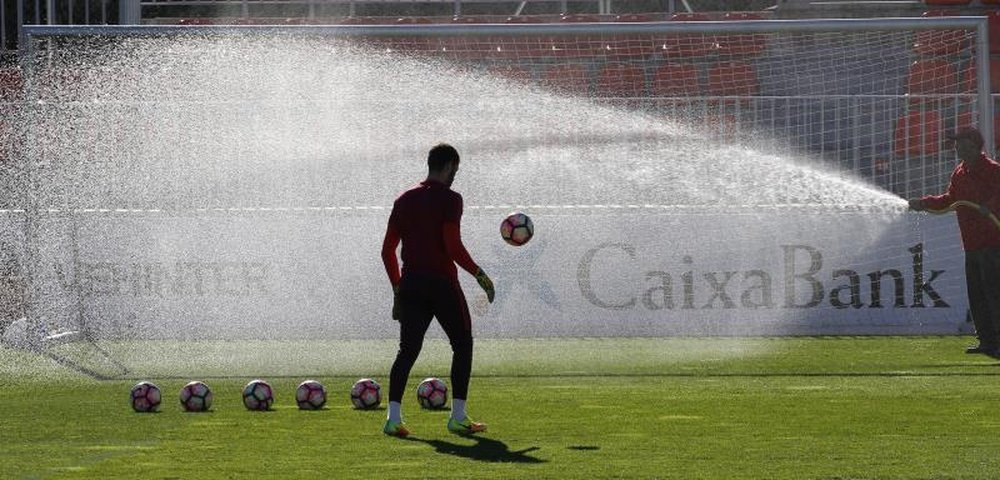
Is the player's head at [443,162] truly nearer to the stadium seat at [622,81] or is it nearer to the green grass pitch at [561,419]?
the green grass pitch at [561,419]

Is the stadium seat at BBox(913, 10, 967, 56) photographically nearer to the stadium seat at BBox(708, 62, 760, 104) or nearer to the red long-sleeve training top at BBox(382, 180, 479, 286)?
the stadium seat at BBox(708, 62, 760, 104)

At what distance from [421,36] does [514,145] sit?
9.95 feet

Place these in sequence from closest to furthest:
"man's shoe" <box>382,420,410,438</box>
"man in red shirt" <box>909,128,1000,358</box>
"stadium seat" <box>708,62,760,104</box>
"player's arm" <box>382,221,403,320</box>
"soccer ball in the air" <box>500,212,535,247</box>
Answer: "man's shoe" <box>382,420,410,438</box>, "player's arm" <box>382,221,403,320</box>, "soccer ball in the air" <box>500,212,535,247</box>, "man in red shirt" <box>909,128,1000,358</box>, "stadium seat" <box>708,62,760,104</box>

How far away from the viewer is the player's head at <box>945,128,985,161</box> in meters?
16.8

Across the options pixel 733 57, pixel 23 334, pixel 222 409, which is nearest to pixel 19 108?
pixel 23 334

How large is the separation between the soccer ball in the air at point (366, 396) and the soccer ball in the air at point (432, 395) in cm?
29

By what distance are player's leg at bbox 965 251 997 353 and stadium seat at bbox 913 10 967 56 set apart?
2.93 metres

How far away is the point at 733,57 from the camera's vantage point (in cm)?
1995

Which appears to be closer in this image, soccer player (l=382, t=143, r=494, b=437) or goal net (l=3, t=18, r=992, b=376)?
soccer player (l=382, t=143, r=494, b=437)

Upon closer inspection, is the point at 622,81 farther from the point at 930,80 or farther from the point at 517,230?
the point at 517,230

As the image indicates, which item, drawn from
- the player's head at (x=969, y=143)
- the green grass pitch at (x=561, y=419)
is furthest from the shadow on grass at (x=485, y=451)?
the player's head at (x=969, y=143)

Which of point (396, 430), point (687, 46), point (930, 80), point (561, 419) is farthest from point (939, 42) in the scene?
point (396, 430)

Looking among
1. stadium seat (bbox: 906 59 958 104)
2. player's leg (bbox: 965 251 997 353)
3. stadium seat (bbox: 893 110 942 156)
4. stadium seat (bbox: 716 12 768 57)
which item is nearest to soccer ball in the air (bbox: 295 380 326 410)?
player's leg (bbox: 965 251 997 353)

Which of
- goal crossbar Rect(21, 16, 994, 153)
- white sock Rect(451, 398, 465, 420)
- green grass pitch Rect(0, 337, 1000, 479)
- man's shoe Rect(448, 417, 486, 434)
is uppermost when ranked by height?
goal crossbar Rect(21, 16, 994, 153)
